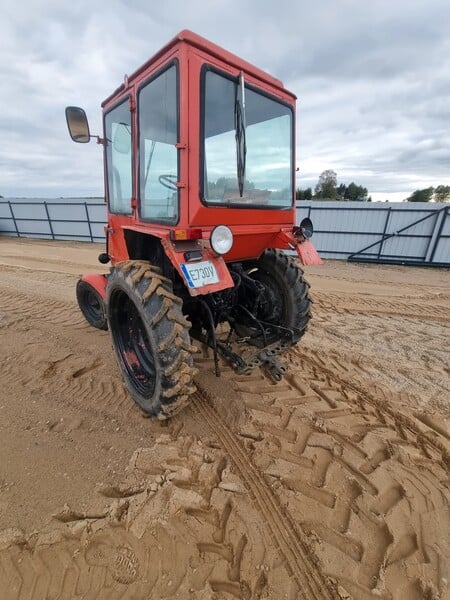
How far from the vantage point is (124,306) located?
2.62m

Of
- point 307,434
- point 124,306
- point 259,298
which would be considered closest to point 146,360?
point 124,306

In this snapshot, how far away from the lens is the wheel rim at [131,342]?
2490mm

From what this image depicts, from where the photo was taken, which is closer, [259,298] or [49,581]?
[49,581]

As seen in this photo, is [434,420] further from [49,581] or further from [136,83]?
[136,83]

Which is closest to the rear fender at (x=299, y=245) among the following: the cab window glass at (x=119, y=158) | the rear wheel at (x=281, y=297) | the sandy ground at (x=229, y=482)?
the rear wheel at (x=281, y=297)

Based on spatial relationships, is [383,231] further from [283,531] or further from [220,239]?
[283,531]

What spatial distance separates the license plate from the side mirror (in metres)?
1.88

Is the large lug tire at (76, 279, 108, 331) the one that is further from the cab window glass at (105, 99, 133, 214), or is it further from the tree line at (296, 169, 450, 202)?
the tree line at (296, 169, 450, 202)

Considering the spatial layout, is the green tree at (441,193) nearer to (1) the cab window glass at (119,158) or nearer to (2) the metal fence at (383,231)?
(2) the metal fence at (383,231)

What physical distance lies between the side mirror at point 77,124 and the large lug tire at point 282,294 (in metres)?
2.08

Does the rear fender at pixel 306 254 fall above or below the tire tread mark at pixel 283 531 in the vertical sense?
above

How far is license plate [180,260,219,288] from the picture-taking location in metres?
1.87

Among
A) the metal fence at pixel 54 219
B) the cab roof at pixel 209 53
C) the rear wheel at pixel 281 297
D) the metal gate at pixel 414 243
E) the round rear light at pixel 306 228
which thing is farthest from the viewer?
the metal fence at pixel 54 219

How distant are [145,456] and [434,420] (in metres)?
2.29
